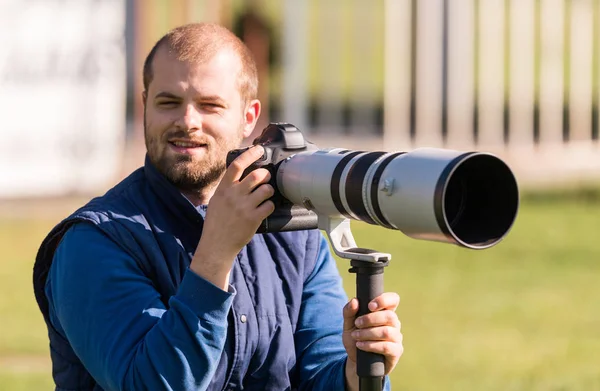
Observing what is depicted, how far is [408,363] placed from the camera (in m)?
6.52

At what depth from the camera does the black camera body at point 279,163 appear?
9.89 ft

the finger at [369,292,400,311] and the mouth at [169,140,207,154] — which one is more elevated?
the mouth at [169,140,207,154]

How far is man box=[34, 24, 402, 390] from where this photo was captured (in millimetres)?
2916

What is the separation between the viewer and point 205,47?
3.33m

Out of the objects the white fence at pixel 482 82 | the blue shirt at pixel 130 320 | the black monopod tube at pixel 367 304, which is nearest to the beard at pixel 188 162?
the blue shirt at pixel 130 320

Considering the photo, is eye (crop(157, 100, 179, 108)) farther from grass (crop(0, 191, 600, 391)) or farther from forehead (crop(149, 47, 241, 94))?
grass (crop(0, 191, 600, 391))

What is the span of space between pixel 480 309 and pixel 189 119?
4966 mm

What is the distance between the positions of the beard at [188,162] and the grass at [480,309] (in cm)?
283

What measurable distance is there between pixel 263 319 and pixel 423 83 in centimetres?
976

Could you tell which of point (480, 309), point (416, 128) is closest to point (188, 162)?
point (480, 309)

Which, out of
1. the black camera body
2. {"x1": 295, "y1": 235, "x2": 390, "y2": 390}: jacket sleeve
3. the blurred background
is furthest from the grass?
the black camera body

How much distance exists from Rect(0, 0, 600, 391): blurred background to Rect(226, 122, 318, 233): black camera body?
309 centimetres

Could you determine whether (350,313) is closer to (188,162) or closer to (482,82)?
(188,162)

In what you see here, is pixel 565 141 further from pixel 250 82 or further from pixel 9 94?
pixel 250 82
